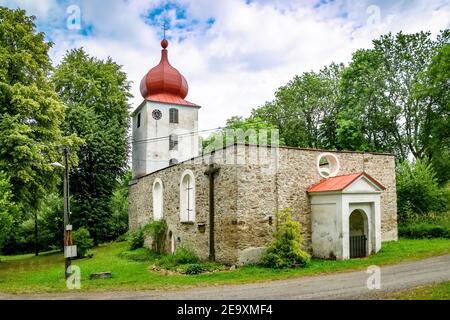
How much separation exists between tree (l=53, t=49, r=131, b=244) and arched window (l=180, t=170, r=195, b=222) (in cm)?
969

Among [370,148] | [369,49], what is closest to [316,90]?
[369,49]

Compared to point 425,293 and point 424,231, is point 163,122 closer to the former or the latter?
point 424,231

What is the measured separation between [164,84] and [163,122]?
9.84 ft

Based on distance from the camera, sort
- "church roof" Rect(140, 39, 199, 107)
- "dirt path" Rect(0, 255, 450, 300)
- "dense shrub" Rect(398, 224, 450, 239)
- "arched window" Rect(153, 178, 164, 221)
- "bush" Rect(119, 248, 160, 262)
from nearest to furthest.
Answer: "dirt path" Rect(0, 255, 450, 300), "dense shrub" Rect(398, 224, 450, 239), "bush" Rect(119, 248, 160, 262), "arched window" Rect(153, 178, 164, 221), "church roof" Rect(140, 39, 199, 107)

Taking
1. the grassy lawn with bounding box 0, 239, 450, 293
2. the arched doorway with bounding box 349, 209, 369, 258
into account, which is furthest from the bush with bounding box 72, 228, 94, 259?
the arched doorway with bounding box 349, 209, 369, 258

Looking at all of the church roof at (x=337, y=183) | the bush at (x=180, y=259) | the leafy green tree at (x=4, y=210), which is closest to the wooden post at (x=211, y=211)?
the bush at (x=180, y=259)

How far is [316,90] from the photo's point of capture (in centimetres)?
3366

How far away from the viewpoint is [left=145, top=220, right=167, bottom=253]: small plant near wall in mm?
19375

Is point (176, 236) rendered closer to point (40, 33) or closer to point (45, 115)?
point (45, 115)

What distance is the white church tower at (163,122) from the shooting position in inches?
1072

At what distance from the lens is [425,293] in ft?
25.7

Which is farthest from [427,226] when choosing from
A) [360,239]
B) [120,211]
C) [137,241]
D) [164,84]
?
[120,211]

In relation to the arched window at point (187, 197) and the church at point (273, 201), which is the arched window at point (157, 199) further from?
the arched window at point (187, 197)

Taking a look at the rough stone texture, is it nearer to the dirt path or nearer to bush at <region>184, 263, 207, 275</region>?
bush at <region>184, 263, 207, 275</region>
